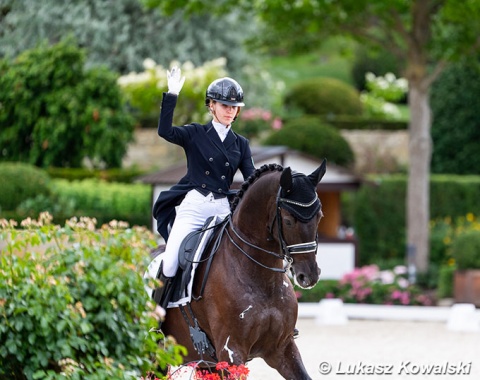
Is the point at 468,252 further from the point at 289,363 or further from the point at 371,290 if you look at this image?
the point at 289,363

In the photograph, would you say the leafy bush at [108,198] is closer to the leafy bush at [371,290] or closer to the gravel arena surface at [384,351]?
the leafy bush at [371,290]

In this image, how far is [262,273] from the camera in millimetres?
7031

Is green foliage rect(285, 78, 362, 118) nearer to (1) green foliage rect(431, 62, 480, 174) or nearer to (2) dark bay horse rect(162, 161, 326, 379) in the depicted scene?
(1) green foliage rect(431, 62, 480, 174)

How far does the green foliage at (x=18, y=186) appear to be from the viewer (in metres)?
19.6

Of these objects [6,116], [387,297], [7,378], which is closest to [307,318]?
[387,297]

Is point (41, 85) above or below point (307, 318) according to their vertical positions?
above

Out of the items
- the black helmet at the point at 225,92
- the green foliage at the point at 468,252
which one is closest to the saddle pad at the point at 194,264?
the black helmet at the point at 225,92

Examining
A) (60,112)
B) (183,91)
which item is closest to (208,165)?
(60,112)

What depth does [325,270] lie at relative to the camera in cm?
1911

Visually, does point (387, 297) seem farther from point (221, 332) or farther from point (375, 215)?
point (221, 332)

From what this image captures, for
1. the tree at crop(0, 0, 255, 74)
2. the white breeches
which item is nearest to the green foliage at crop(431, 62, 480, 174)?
the tree at crop(0, 0, 255, 74)

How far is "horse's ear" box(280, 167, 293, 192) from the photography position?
665 cm

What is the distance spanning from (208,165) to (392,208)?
15.9 metres

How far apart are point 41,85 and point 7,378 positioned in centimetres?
2262
